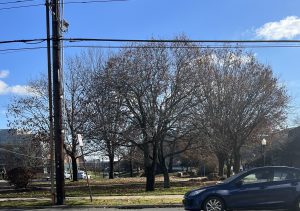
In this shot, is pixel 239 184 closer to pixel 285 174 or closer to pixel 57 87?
pixel 285 174

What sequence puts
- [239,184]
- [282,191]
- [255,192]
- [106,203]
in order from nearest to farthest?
[282,191], [255,192], [239,184], [106,203]

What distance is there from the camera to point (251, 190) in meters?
15.2

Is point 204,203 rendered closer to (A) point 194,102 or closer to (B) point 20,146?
(A) point 194,102

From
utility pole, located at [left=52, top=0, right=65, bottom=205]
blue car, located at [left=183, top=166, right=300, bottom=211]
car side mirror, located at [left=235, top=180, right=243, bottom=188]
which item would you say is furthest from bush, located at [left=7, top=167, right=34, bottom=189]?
car side mirror, located at [left=235, top=180, right=243, bottom=188]

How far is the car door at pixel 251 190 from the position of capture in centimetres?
1511

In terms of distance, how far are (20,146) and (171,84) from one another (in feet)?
119

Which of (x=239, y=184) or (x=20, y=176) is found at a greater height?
(x=20, y=176)

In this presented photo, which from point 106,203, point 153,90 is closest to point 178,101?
point 153,90

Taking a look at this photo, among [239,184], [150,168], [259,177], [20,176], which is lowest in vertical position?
[239,184]

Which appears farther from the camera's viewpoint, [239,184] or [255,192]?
[239,184]

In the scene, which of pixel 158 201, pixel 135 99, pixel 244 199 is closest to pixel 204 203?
pixel 244 199

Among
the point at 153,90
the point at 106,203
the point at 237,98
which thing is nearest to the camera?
the point at 106,203

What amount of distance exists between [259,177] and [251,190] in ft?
1.60

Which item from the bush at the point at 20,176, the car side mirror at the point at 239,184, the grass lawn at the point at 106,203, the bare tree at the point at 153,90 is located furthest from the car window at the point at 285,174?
the bush at the point at 20,176
